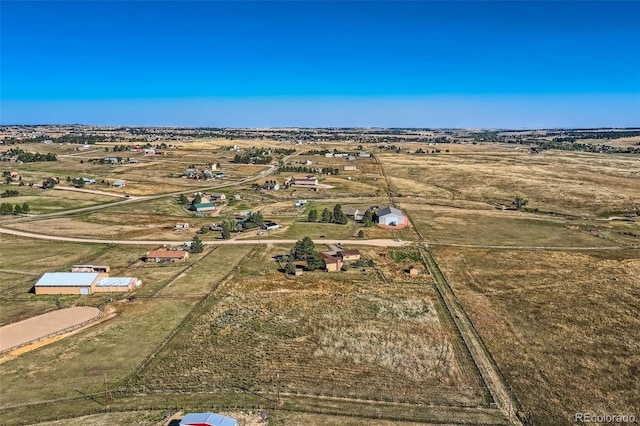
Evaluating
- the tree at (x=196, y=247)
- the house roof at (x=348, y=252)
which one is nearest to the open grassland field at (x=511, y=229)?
Answer: the house roof at (x=348, y=252)

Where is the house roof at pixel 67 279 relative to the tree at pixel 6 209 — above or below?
below

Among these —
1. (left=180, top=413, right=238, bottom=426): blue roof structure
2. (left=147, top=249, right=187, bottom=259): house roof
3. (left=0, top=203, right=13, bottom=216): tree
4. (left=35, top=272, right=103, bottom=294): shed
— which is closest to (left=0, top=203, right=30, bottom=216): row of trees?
(left=0, top=203, right=13, bottom=216): tree

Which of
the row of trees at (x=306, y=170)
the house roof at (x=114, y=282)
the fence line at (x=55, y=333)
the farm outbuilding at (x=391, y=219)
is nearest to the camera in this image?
the fence line at (x=55, y=333)

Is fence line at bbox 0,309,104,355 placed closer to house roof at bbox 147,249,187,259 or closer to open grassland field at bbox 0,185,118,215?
house roof at bbox 147,249,187,259

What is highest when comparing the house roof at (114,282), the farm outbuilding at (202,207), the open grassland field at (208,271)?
the farm outbuilding at (202,207)

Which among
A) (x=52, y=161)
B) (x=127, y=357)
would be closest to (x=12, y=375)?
(x=127, y=357)

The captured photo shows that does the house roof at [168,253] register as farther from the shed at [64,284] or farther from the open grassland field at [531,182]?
the open grassland field at [531,182]

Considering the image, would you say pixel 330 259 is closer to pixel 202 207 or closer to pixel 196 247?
pixel 196 247
